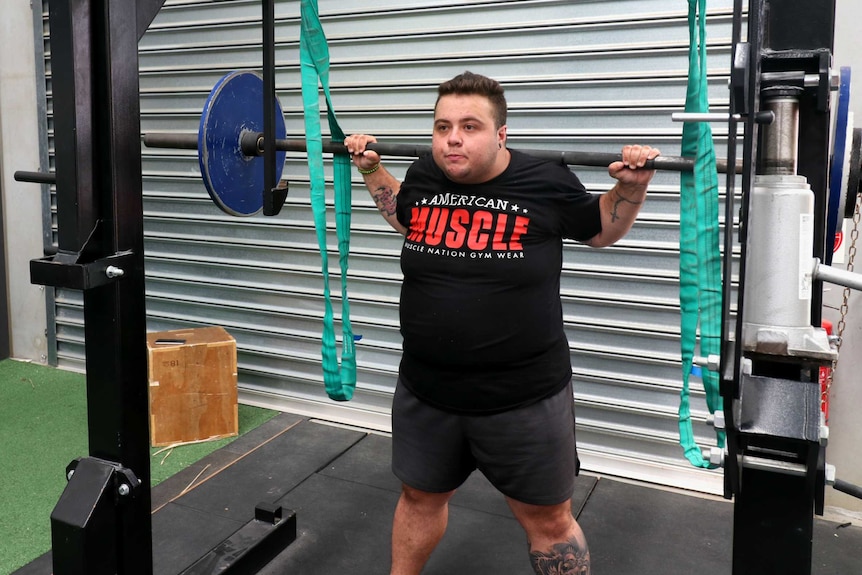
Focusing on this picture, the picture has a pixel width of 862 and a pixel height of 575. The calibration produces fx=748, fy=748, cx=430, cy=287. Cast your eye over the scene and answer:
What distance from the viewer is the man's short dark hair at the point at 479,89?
6.43 feet

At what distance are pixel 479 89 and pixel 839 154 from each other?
0.94 meters

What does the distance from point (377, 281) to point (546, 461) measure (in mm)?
1968

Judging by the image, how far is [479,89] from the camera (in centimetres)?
196

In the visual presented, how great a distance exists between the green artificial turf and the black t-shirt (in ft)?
5.70

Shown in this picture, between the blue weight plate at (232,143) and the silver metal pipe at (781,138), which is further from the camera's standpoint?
the blue weight plate at (232,143)

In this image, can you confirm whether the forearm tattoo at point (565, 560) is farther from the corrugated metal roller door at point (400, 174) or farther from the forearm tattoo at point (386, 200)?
the corrugated metal roller door at point (400, 174)

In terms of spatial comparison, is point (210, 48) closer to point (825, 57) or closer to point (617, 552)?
point (617, 552)

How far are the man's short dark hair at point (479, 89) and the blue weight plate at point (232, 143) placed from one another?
28.2 inches

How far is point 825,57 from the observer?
1.16 meters

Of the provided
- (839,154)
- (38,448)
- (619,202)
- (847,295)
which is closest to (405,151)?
(619,202)

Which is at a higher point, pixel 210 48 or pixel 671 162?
pixel 210 48

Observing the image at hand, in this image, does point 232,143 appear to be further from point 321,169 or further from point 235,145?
point 321,169

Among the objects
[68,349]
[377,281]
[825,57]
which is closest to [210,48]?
[377,281]

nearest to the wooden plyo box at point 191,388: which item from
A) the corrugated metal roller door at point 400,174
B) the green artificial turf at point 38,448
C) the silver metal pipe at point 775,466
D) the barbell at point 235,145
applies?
the green artificial turf at point 38,448
